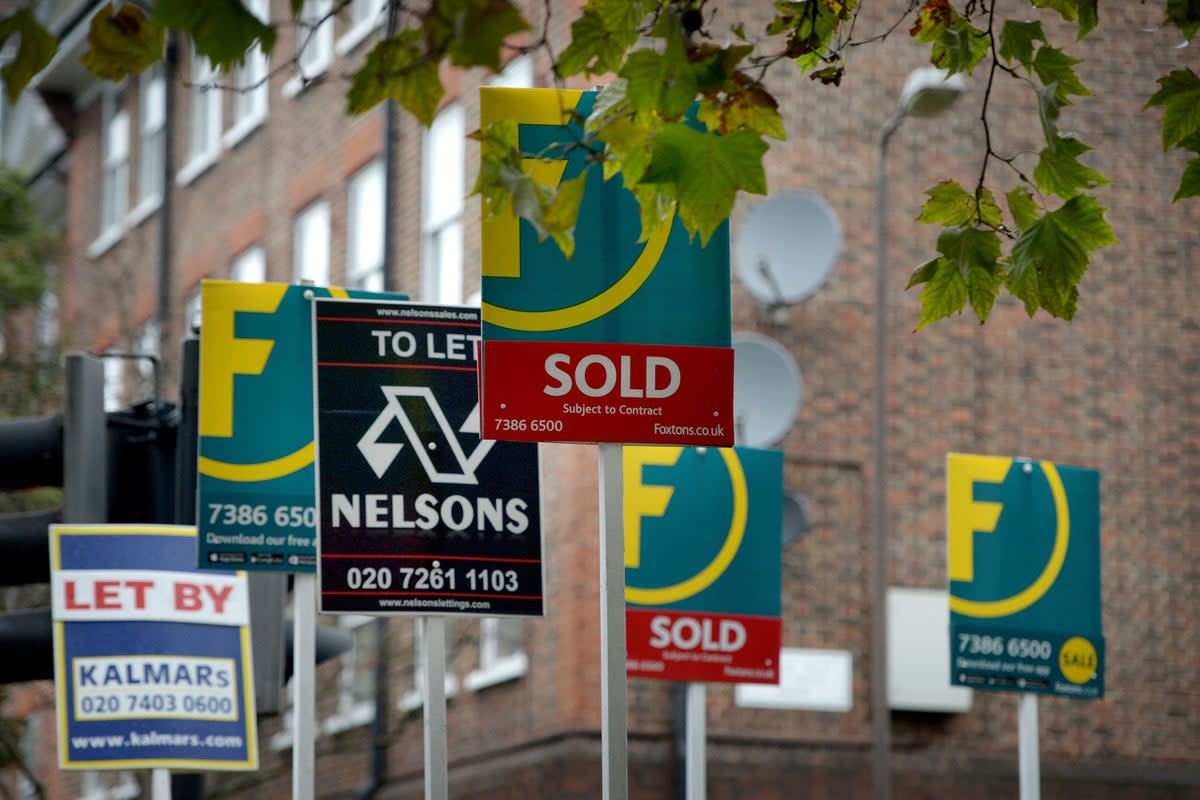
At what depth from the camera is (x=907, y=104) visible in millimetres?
19594

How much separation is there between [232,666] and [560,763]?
37.6 ft

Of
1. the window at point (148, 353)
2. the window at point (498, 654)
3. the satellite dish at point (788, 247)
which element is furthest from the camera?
the window at point (148, 353)

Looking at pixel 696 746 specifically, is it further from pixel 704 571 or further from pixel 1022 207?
pixel 1022 207

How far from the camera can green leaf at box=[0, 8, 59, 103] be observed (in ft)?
17.6

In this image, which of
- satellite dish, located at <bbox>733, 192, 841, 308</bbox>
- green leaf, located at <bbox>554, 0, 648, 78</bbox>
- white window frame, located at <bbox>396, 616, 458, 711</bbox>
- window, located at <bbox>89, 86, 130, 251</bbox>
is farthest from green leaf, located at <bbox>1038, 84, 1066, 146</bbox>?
window, located at <bbox>89, 86, 130, 251</bbox>

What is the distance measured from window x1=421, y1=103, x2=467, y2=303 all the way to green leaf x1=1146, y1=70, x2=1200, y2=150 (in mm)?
18277

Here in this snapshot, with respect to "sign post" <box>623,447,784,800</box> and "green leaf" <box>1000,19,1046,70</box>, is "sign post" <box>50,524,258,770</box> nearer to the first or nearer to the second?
"sign post" <box>623,447,784,800</box>

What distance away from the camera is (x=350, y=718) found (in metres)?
26.0

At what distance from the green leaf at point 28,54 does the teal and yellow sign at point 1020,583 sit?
7.29 meters

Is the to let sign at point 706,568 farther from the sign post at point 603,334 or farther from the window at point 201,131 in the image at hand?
the window at point 201,131

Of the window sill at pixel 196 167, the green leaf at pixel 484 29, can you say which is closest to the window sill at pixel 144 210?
the window sill at pixel 196 167

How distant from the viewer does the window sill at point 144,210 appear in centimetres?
3494

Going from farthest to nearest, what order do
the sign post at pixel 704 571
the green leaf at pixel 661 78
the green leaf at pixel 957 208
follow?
the sign post at pixel 704 571 → the green leaf at pixel 957 208 → the green leaf at pixel 661 78

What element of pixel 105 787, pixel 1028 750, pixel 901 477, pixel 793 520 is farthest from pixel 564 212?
pixel 105 787
